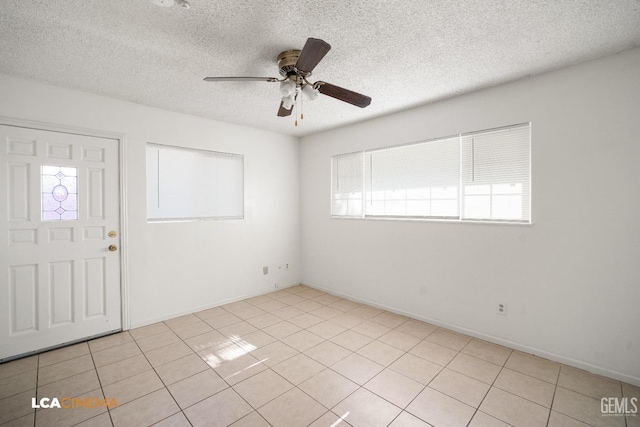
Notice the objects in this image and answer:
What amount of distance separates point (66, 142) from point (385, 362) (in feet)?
12.8

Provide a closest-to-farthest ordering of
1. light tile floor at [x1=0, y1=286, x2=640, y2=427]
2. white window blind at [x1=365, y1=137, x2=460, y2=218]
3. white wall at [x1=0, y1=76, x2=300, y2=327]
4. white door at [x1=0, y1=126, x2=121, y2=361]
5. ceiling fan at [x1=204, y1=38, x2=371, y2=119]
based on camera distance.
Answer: light tile floor at [x1=0, y1=286, x2=640, y2=427]
ceiling fan at [x1=204, y1=38, x2=371, y2=119]
white door at [x1=0, y1=126, x2=121, y2=361]
white wall at [x1=0, y1=76, x2=300, y2=327]
white window blind at [x1=365, y1=137, x2=460, y2=218]

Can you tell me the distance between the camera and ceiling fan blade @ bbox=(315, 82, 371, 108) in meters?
2.21

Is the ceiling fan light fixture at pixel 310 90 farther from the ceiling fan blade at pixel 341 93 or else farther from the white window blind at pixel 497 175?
the white window blind at pixel 497 175

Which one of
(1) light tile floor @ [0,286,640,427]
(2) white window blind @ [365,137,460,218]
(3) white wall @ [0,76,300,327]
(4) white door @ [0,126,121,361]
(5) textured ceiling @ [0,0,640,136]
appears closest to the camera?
(5) textured ceiling @ [0,0,640,136]

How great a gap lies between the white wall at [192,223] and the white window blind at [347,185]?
2.83ft

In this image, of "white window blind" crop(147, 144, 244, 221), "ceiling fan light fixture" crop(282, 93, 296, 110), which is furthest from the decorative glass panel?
"ceiling fan light fixture" crop(282, 93, 296, 110)

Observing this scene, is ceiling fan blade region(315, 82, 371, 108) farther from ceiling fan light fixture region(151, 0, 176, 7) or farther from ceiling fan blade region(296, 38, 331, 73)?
ceiling fan light fixture region(151, 0, 176, 7)

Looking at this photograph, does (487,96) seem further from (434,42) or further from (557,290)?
(557,290)

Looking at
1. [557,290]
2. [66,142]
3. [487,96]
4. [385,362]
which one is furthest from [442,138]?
[66,142]

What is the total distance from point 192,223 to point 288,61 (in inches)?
100

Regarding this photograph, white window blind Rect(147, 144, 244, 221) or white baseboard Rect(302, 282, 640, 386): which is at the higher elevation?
white window blind Rect(147, 144, 244, 221)

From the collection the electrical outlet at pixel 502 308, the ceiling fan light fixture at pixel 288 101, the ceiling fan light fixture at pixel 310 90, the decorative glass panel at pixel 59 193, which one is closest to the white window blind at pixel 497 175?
the electrical outlet at pixel 502 308

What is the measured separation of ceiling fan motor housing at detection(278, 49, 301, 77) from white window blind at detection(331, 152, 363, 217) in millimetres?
2070

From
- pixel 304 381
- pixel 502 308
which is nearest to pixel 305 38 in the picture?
pixel 304 381
